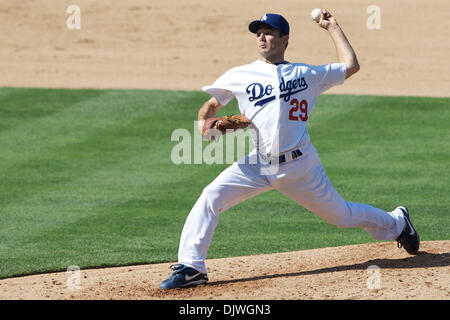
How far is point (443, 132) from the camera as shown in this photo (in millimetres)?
11297

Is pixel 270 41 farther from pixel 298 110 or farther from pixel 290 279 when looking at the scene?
pixel 290 279

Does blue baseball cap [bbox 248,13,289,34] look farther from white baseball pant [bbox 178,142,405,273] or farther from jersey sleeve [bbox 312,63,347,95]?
white baseball pant [bbox 178,142,405,273]

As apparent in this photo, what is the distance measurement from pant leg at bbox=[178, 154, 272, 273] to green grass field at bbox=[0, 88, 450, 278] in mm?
1369

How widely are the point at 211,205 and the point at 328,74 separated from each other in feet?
3.91

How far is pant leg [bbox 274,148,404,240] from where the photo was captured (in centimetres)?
588

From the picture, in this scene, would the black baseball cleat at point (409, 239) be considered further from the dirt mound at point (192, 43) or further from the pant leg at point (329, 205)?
the dirt mound at point (192, 43)

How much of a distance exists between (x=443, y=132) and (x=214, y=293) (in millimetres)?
6381

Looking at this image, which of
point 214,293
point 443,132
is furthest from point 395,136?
point 214,293

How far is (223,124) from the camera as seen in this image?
5641 mm

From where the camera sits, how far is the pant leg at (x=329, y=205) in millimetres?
5875

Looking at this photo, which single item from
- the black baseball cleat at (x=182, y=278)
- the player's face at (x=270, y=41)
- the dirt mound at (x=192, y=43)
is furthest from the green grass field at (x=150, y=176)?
the player's face at (x=270, y=41)

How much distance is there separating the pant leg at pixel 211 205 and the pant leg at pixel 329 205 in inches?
7.4

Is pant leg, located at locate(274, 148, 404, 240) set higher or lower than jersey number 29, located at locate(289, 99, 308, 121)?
lower

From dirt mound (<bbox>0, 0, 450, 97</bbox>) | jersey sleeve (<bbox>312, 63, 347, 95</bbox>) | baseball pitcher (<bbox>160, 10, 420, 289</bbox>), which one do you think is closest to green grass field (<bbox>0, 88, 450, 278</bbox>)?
dirt mound (<bbox>0, 0, 450, 97</bbox>)
